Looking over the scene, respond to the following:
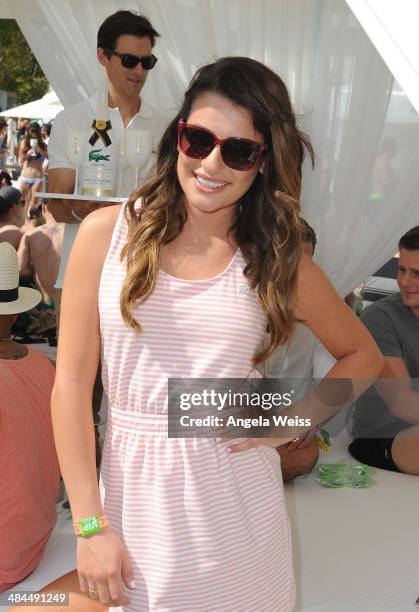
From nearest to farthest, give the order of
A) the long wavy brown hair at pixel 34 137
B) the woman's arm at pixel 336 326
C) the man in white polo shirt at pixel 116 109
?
1. the woman's arm at pixel 336 326
2. the man in white polo shirt at pixel 116 109
3. the long wavy brown hair at pixel 34 137

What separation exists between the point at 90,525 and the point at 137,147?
6.75 ft

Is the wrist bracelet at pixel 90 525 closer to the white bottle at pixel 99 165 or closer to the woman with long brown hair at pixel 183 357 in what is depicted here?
the woman with long brown hair at pixel 183 357

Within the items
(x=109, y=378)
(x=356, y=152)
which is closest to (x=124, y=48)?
(x=356, y=152)

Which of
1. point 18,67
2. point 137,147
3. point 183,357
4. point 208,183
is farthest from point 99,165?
point 18,67

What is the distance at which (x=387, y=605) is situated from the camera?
8.13ft

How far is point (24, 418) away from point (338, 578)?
3.95 feet

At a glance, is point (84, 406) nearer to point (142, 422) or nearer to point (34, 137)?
point (142, 422)

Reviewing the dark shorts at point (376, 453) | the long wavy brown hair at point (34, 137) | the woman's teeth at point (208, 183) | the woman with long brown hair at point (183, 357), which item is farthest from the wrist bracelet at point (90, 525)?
the long wavy brown hair at point (34, 137)

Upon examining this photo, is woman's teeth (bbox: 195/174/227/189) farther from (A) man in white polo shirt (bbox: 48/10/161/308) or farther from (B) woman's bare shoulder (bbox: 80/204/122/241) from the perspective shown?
(A) man in white polo shirt (bbox: 48/10/161/308)

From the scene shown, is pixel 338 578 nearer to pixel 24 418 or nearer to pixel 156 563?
pixel 24 418

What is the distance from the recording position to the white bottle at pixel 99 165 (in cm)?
300

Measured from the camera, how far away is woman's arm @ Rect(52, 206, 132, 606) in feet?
4.09

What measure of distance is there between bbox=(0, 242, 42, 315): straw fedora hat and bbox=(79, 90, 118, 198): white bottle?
45cm

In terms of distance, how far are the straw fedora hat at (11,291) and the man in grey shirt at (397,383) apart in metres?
1.61
